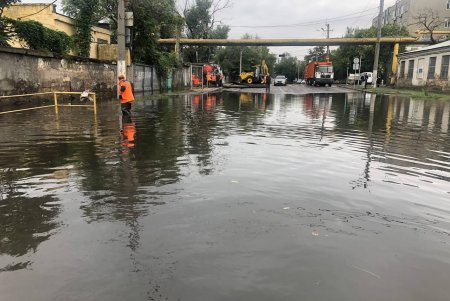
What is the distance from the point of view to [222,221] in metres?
4.96

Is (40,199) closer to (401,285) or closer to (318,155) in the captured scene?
(401,285)

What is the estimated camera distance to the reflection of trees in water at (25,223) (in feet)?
14.1

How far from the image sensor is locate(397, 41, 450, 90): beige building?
3981 centimetres

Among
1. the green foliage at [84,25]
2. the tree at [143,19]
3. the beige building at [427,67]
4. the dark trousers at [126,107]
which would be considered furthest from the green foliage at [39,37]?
the beige building at [427,67]

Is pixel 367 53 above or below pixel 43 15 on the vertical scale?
above

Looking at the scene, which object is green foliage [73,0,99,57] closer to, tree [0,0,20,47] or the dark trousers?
tree [0,0,20,47]

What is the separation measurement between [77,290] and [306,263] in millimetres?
2050

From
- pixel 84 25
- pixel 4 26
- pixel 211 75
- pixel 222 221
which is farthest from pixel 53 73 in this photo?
pixel 211 75

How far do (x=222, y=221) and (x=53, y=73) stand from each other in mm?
18411

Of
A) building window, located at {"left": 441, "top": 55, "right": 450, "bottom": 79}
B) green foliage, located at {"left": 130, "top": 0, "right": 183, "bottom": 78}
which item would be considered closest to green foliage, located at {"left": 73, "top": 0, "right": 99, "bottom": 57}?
green foliage, located at {"left": 130, "top": 0, "right": 183, "bottom": 78}

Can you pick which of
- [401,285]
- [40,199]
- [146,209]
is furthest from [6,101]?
[401,285]

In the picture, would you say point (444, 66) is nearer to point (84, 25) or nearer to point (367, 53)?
point (84, 25)

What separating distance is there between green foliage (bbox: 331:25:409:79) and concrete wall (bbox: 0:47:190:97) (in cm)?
4412

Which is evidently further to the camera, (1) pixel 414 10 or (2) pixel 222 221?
(1) pixel 414 10
